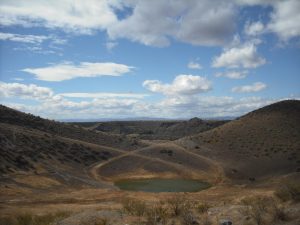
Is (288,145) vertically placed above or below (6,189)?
above

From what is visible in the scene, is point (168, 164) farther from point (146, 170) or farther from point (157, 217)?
point (157, 217)

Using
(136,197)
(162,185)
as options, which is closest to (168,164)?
(162,185)

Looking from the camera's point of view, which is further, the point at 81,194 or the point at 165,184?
the point at 165,184

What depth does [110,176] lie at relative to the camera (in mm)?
56875

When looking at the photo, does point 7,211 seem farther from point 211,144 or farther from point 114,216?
point 211,144

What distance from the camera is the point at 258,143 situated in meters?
72.2

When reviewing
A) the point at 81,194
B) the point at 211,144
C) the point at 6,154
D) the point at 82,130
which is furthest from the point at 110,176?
the point at 82,130

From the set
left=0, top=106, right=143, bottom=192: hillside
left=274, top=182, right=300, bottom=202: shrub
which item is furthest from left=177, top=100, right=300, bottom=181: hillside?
left=274, top=182, right=300, bottom=202: shrub

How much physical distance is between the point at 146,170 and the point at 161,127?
338 feet

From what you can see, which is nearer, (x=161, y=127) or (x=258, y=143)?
(x=258, y=143)

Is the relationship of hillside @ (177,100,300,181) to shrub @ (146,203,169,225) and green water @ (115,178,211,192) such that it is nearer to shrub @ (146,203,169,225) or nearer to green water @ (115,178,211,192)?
green water @ (115,178,211,192)

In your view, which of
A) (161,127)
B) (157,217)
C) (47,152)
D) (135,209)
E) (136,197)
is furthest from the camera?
(161,127)

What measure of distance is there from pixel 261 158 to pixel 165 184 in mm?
21690

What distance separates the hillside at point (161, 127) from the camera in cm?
13895
